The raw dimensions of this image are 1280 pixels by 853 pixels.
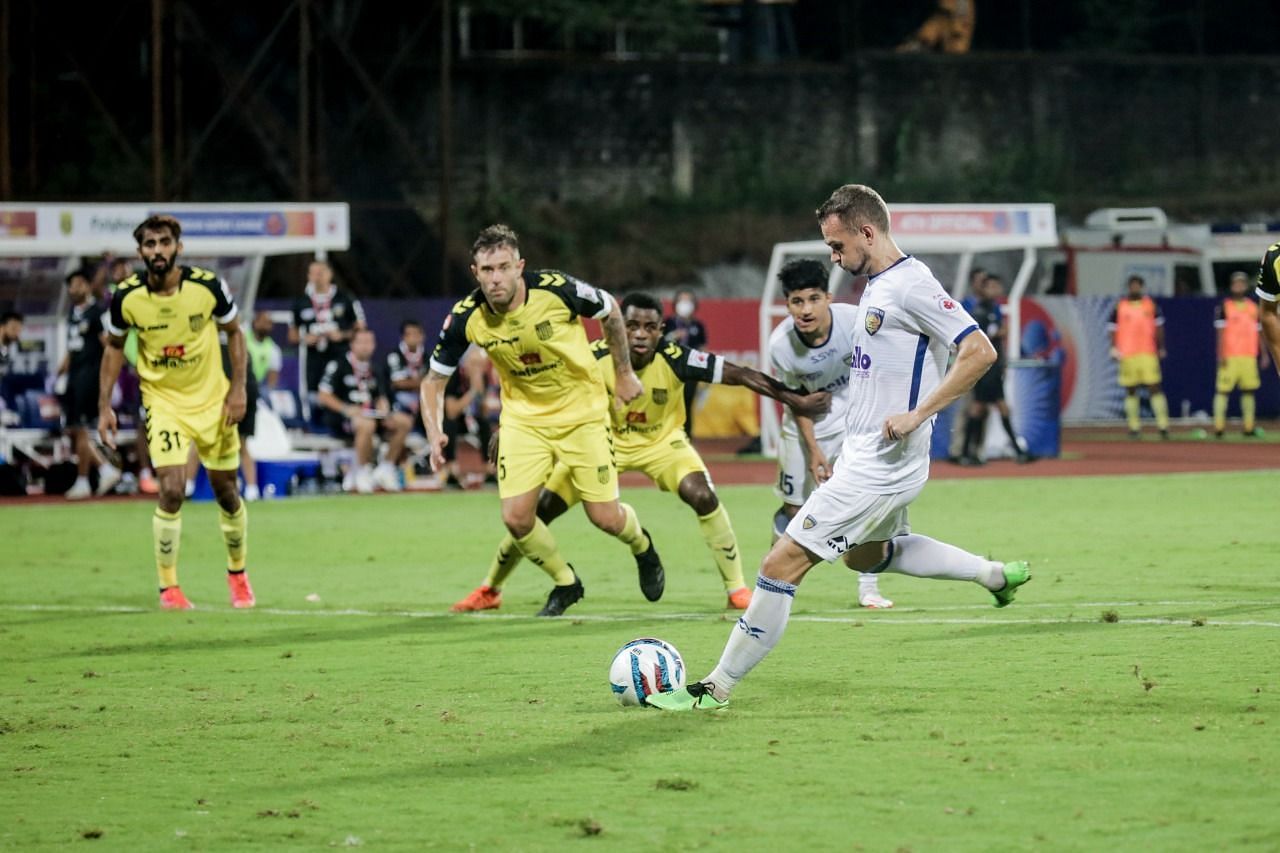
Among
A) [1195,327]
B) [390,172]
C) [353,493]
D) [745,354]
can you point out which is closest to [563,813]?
[353,493]

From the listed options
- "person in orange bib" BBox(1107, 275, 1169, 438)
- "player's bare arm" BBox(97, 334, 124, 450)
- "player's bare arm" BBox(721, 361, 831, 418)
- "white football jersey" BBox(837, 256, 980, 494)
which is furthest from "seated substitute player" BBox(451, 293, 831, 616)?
"person in orange bib" BBox(1107, 275, 1169, 438)

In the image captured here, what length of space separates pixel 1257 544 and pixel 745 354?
15.2 metres

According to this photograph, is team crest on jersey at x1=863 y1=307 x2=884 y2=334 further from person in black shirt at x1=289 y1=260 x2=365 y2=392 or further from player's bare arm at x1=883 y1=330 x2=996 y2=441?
person in black shirt at x1=289 y1=260 x2=365 y2=392

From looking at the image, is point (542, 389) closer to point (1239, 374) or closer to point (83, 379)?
point (83, 379)

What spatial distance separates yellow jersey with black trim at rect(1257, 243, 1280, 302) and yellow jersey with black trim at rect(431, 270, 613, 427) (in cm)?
347

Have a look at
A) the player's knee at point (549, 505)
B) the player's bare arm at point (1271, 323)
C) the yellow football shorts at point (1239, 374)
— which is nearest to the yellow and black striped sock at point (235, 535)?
the player's knee at point (549, 505)

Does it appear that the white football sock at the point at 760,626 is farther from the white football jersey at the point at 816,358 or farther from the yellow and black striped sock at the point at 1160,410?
the yellow and black striped sock at the point at 1160,410

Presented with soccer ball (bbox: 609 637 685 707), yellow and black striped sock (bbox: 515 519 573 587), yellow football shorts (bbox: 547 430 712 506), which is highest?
yellow football shorts (bbox: 547 430 712 506)

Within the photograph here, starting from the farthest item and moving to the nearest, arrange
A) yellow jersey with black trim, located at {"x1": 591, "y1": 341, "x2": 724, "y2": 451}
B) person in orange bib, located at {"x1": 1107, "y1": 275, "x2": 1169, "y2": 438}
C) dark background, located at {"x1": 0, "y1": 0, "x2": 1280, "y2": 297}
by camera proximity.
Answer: dark background, located at {"x1": 0, "y1": 0, "x2": 1280, "y2": 297} < person in orange bib, located at {"x1": 1107, "y1": 275, "x2": 1169, "y2": 438} < yellow jersey with black trim, located at {"x1": 591, "y1": 341, "x2": 724, "y2": 451}

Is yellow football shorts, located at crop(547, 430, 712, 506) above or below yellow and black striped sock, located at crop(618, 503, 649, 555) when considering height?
above

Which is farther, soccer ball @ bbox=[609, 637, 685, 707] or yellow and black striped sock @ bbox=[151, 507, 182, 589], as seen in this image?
yellow and black striped sock @ bbox=[151, 507, 182, 589]

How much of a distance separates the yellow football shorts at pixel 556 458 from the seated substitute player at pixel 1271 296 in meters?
3.60

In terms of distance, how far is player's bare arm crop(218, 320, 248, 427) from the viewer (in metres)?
11.9

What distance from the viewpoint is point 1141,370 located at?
27938 millimetres
